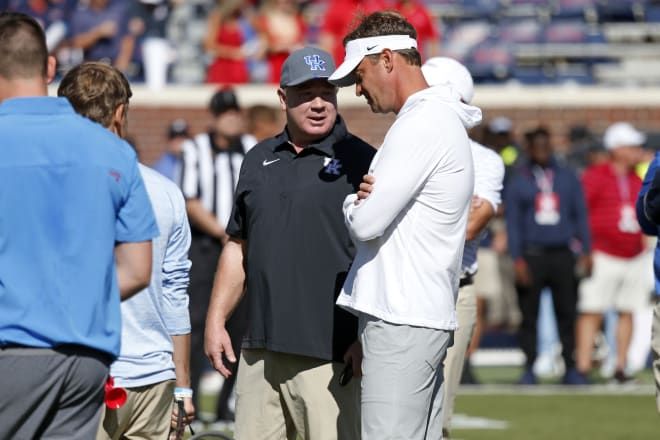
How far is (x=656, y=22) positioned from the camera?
20.2m

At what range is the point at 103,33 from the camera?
18.2m

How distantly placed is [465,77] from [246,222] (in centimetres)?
155

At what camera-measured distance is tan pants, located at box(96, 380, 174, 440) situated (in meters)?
5.17

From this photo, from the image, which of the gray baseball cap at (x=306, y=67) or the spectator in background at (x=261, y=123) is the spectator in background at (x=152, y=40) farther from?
the gray baseball cap at (x=306, y=67)

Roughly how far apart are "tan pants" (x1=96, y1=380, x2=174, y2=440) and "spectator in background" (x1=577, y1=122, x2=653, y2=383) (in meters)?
8.91

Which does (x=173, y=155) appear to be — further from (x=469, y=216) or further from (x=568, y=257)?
(x=469, y=216)

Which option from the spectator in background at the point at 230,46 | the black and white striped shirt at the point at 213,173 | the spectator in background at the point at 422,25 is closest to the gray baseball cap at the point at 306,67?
the black and white striped shirt at the point at 213,173

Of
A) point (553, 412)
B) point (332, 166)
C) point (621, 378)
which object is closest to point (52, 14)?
point (621, 378)

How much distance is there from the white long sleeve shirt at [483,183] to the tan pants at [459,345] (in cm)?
13

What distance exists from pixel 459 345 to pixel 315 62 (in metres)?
1.81

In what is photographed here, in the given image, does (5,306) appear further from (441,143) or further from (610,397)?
(610,397)

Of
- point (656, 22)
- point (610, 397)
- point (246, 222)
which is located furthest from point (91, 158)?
point (656, 22)

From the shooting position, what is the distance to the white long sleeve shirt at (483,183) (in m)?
6.92

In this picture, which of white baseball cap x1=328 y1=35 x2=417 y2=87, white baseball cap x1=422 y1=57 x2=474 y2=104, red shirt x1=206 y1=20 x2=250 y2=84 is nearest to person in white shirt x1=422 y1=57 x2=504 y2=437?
white baseball cap x1=422 y1=57 x2=474 y2=104
